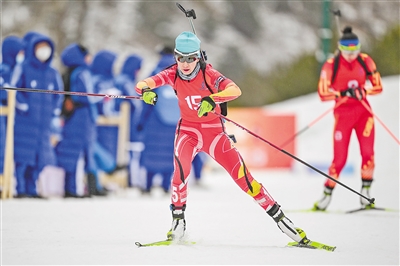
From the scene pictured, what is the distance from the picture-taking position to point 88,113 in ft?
37.1

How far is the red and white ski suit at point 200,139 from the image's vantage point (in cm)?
671

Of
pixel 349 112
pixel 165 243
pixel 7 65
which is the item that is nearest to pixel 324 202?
pixel 349 112

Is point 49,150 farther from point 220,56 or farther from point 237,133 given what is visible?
point 220,56

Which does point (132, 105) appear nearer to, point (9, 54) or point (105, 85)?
point (105, 85)

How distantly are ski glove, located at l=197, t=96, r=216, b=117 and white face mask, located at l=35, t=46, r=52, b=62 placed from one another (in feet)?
15.9

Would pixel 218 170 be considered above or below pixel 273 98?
below

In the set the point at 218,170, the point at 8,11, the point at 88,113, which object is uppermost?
the point at 8,11

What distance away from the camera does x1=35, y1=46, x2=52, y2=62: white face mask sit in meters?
10.7

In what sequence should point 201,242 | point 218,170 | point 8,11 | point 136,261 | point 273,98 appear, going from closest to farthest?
point 136,261 → point 201,242 → point 218,170 → point 8,11 → point 273,98

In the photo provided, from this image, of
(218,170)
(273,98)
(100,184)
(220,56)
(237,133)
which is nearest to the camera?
(100,184)

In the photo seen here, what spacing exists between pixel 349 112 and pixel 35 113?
4160mm

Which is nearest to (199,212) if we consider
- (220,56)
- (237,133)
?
(237,133)

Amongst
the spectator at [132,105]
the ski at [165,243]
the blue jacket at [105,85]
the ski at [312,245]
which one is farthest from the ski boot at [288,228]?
the spectator at [132,105]

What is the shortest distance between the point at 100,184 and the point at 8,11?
33.9 feet
